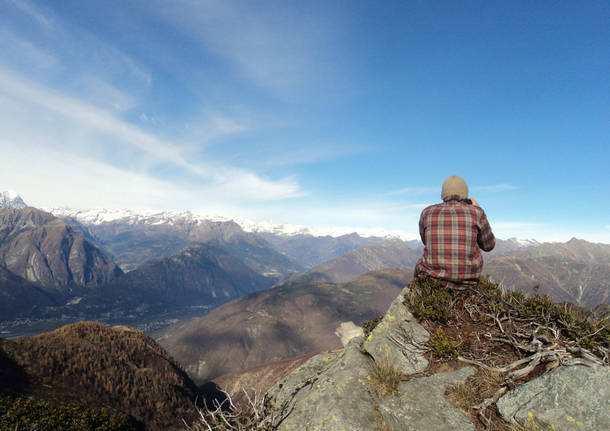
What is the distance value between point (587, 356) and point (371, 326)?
6.89 m

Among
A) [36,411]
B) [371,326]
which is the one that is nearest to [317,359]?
[371,326]

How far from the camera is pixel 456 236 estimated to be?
8.17m

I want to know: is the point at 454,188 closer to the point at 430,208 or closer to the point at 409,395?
the point at 430,208

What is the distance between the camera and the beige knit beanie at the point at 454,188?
8633 mm

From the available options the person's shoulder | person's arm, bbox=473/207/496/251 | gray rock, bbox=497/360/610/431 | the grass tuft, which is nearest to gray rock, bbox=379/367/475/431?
the grass tuft

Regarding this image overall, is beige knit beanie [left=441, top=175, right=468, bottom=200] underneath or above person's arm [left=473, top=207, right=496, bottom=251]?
above

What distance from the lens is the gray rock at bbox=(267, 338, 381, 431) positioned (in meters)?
6.25

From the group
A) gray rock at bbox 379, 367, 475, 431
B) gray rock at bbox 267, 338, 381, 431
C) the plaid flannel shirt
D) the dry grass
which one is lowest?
gray rock at bbox 267, 338, 381, 431

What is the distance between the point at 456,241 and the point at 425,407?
4.67 m

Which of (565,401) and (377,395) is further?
(377,395)

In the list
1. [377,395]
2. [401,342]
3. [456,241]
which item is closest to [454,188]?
[456,241]

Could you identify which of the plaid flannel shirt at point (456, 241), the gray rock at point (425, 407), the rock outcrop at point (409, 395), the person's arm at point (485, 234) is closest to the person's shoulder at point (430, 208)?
the plaid flannel shirt at point (456, 241)

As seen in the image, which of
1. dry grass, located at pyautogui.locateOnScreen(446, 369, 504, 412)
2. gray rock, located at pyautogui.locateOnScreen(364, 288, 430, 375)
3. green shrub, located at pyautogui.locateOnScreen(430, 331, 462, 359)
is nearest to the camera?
dry grass, located at pyautogui.locateOnScreen(446, 369, 504, 412)

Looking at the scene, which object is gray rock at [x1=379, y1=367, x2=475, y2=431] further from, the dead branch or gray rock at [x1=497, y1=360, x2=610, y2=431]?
gray rock at [x1=497, y1=360, x2=610, y2=431]
